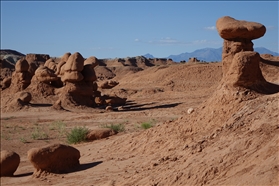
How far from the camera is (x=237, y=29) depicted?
12.0m

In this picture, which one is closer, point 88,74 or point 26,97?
point 88,74

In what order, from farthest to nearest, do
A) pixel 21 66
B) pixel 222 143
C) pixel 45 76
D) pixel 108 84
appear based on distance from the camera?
1. pixel 108 84
2. pixel 21 66
3. pixel 45 76
4. pixel 222 143

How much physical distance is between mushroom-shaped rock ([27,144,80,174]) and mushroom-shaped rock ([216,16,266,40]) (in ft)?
16.3

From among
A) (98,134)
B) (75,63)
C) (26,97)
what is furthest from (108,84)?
(98,134)

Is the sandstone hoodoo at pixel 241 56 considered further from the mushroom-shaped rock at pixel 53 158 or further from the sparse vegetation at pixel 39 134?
the sparse vegetation at pixel 39 134

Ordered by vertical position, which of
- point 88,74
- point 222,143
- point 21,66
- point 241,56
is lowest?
point 222,143

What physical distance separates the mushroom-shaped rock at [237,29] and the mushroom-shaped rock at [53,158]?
4.97 metres

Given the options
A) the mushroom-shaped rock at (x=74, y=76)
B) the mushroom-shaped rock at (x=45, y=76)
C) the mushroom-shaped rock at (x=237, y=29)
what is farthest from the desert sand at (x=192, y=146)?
the mushroom-shaped rock at (x=45, y=76)

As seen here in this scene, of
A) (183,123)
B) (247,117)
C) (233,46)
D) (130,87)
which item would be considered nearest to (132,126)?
(233,46)

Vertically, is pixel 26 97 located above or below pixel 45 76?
below

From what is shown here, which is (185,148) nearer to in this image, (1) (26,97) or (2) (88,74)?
(2) (88,74)

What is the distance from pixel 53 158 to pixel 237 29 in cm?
575

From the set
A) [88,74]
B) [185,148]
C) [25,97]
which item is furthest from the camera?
[25,97]

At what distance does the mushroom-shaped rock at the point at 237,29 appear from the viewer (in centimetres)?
1181
